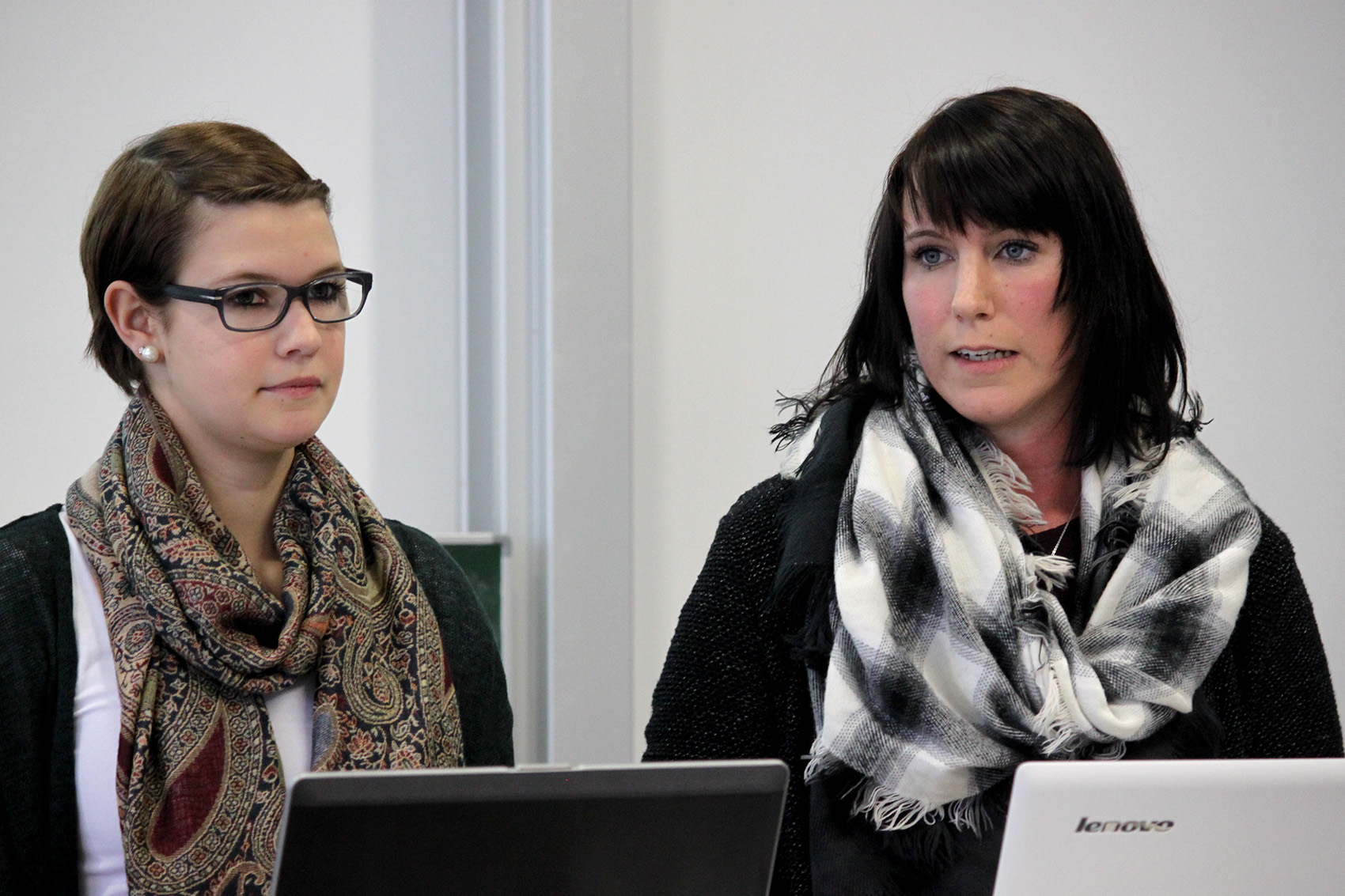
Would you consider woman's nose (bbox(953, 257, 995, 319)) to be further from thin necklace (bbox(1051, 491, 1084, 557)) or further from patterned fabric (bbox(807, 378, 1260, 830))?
thin necklace (bbox(1051, 491, 1084, 557))

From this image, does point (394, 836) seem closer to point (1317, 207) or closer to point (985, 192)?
point (985, 192)

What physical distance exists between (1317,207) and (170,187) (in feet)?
8.16

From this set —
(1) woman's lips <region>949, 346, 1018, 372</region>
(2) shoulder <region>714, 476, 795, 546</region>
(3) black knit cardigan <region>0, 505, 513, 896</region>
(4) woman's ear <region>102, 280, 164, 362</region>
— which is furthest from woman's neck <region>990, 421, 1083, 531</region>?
(3) black knit cardigan <region>0, 505, 513, 896</region>

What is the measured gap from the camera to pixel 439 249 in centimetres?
280

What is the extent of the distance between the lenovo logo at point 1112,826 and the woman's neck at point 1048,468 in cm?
74

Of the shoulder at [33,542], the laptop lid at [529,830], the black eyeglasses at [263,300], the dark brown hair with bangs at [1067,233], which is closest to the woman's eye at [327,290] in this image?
the black eyeglasses at [263,300]

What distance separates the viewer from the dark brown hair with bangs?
4.92 feet

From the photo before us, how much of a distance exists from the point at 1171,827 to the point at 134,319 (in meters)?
1.20

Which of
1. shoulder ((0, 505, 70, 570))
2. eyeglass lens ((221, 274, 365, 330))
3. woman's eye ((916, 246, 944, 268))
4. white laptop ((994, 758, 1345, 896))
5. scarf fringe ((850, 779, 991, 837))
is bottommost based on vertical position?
scarf fringe ((850, 779, 991, 837))

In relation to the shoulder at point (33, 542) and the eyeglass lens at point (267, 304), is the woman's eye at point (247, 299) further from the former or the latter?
the shoulder at point (33, 542)

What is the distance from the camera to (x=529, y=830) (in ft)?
2.88

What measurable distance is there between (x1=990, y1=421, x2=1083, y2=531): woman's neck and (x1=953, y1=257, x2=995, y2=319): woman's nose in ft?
0.77

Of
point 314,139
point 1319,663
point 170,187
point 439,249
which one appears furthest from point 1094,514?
point 314,139

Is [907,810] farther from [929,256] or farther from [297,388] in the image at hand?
[297,388]
